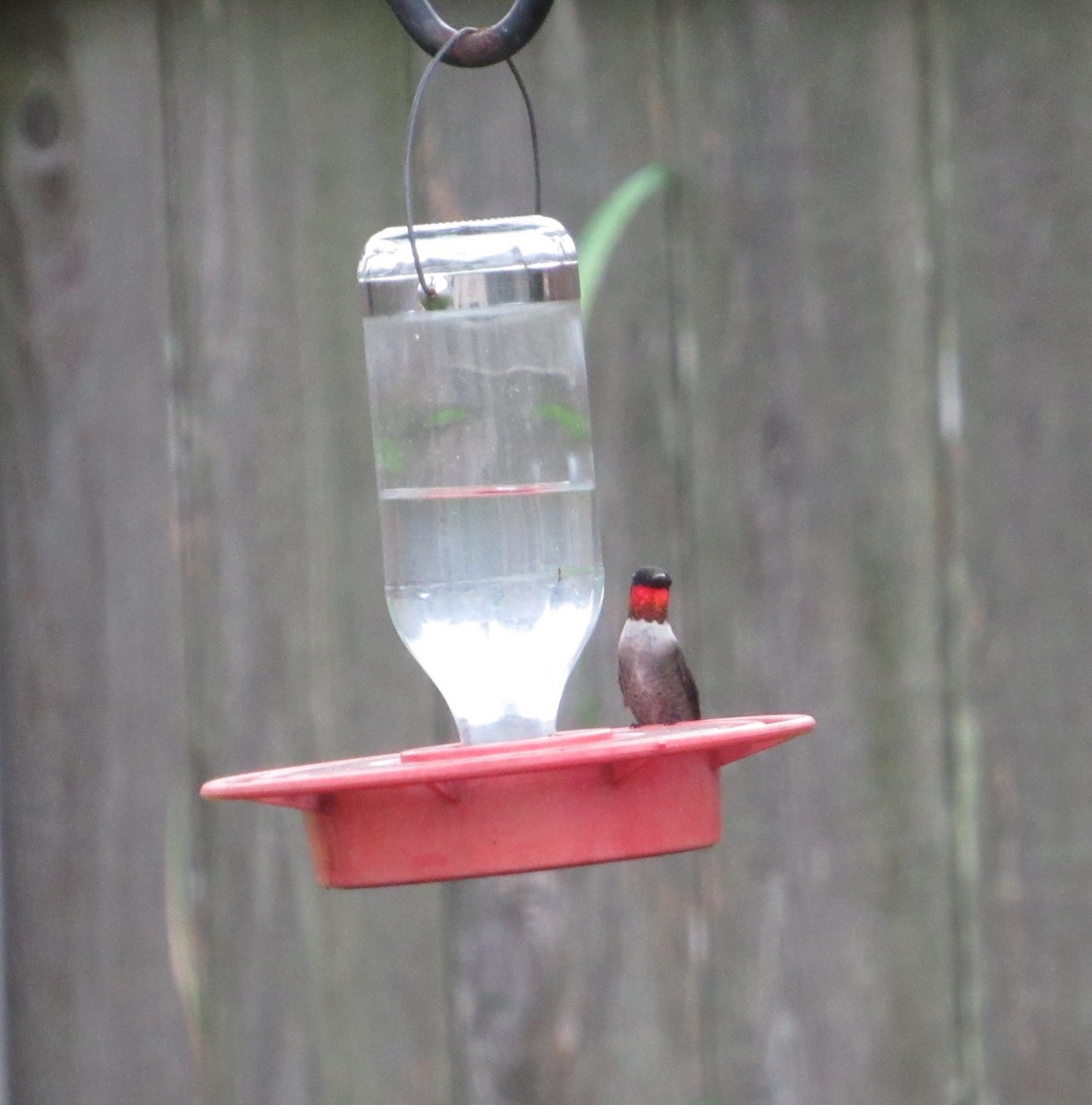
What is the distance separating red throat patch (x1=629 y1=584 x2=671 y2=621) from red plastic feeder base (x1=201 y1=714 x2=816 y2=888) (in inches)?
16.7

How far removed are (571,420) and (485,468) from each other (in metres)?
0.15

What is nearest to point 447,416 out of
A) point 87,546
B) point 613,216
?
point 613,216

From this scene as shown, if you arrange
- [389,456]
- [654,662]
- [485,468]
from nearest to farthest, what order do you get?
[654,662] → [389,456] → [485,468]

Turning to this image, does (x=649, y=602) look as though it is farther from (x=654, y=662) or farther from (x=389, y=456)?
(x=389, y=456)

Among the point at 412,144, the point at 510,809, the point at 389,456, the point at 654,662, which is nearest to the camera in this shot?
the point at 510,809

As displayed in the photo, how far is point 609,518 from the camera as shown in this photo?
209cm

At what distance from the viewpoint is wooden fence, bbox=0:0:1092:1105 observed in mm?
2096

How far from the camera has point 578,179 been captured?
2.10 metres

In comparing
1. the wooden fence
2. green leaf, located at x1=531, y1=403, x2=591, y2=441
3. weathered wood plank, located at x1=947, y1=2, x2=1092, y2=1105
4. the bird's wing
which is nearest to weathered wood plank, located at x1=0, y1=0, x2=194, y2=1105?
the wooden fence

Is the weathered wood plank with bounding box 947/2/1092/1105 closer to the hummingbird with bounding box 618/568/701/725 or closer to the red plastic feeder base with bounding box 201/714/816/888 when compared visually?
the hummingbird with bounding box 618/568/701/725

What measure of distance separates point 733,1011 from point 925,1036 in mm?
212

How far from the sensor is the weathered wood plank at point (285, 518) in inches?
82.5

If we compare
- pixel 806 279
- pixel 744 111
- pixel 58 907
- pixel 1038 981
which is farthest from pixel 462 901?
pixel 744 111

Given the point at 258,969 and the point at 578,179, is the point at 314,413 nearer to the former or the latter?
the point at 578,179
